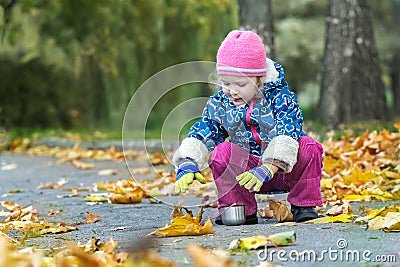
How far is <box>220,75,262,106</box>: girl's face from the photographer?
381 centimetres

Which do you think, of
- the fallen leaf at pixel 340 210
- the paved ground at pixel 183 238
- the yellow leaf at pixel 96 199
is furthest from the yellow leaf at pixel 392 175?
the yellow leaf at pixel 96 199

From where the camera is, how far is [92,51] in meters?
15.5

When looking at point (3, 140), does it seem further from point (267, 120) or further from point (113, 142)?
point (267, 120)

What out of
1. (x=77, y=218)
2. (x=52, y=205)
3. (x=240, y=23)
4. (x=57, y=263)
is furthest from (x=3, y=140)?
(x=57, y=263)

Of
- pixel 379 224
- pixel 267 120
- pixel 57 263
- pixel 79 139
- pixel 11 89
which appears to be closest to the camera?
pixel 57 263

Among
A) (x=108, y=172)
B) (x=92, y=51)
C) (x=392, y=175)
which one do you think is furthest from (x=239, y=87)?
(x=92, y=51)

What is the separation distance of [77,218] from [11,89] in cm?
1211

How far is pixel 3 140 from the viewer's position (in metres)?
12.8

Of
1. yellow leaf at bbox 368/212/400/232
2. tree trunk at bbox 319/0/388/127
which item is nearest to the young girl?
yellow leaf at bbox 368/212/400/232

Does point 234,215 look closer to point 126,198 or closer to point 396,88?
point 126,198

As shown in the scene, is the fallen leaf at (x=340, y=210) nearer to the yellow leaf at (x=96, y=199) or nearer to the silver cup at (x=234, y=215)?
the silver cup at (x=234, y=215)

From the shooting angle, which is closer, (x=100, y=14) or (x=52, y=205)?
(x=52, y=205)

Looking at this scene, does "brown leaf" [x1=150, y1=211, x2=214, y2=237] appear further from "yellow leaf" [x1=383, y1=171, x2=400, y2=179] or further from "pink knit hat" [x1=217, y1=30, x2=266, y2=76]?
"yellow leaf" [x1=383, y1=171, x2=400, y2=179]

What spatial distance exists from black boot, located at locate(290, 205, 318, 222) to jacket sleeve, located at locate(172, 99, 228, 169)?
0.52 meters
